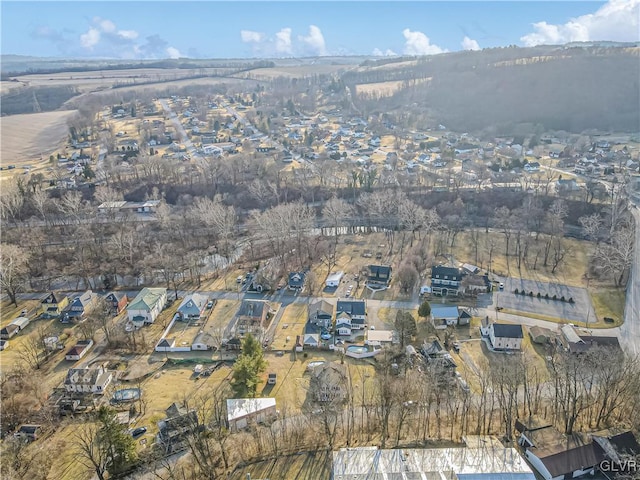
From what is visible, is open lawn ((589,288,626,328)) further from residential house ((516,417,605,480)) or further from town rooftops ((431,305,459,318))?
residential house ((516,417,605,480))

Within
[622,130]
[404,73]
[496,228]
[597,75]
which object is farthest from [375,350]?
[404,73]

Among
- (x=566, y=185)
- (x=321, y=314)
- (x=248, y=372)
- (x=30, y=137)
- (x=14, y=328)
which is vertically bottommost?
(x=14, y=328)

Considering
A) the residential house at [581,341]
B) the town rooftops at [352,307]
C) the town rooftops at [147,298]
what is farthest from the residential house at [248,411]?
the residential house at [581,341]

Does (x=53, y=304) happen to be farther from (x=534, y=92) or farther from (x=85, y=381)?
(x=534, y=92)

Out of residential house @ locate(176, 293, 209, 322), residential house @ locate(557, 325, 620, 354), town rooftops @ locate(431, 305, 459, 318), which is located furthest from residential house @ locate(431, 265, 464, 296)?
residential house @ locate(176, 293, 209, 322)

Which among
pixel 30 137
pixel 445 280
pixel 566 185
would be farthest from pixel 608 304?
pixel 30 137

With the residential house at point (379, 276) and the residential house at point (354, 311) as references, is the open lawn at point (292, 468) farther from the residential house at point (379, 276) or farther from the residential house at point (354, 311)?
the residential house at point (379, 276)
